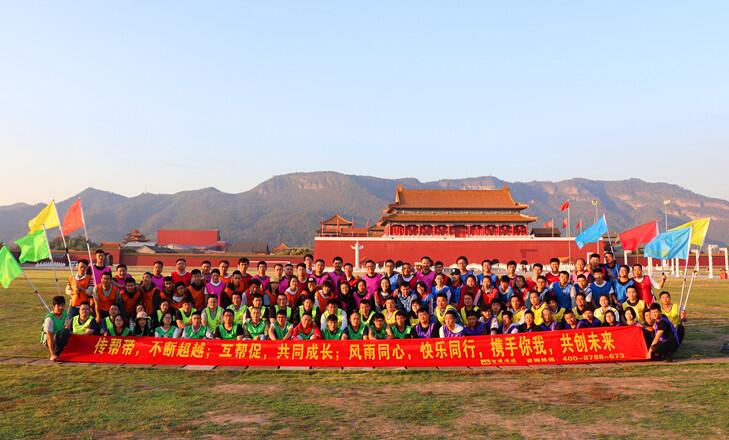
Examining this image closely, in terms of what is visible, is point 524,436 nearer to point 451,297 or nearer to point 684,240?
point 451,297

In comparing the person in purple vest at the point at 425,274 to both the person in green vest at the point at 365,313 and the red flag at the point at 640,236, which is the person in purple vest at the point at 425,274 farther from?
the red flag at the point at 640,236

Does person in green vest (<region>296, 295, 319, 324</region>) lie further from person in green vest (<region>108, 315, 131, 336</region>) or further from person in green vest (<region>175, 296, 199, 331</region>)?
person in green vest (<region>108, 315, 131, 336</region>)

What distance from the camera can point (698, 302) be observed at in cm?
1645

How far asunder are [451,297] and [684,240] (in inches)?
203

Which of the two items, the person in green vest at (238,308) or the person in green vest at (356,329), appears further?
the person in green vest at (238,308)

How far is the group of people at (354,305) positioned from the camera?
766cm

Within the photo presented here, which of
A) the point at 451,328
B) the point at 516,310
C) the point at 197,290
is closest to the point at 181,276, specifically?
the point at 197,290

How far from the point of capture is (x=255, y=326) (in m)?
7.84

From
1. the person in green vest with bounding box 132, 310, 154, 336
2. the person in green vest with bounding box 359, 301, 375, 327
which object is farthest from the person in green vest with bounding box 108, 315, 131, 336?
the person in green vest with bounding box 359, 301, 375, 327

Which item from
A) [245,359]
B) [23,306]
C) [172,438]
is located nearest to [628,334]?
[245,359]

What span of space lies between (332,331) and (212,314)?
73.7 inches

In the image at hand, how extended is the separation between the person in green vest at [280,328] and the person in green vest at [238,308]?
1.67ft

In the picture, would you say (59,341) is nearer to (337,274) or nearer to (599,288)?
(337,274)

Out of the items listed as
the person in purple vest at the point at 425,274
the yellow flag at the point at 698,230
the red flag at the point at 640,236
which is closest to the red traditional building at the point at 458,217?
the red flag at the point at 640,236
